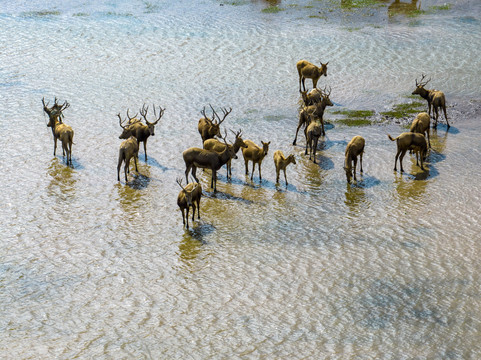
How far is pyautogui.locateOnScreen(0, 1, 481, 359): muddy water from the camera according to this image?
11305 millimetres

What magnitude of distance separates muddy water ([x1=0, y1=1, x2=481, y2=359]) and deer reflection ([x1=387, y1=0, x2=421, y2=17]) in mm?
3640

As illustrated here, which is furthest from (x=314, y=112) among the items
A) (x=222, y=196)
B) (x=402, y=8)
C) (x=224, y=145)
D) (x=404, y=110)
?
(x=402, y=8)

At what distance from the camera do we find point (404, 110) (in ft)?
72.2

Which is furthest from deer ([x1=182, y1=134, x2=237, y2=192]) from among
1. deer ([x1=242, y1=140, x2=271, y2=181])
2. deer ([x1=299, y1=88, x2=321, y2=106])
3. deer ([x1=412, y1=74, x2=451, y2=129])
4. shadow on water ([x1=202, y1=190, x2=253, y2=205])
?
deer ([x1=412, y1=74, x2=451, y2=129])

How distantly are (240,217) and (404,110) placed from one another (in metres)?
9.05

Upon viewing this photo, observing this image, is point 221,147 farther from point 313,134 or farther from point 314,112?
point 314,112

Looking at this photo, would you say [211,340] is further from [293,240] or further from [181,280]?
[293,240]

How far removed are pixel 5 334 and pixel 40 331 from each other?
→ 0.58 meters

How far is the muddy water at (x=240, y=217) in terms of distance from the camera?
37.1 feet

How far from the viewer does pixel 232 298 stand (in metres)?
12.2

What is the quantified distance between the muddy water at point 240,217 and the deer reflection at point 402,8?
3640mm

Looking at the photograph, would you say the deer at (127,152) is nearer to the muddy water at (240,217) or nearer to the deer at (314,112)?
the muddy water at (240,217)

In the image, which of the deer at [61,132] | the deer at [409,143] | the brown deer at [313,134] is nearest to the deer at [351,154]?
the deer at [409,143]

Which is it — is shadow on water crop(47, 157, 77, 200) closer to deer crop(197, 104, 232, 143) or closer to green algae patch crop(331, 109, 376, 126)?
deer crop(197, 104, 232, 143)
